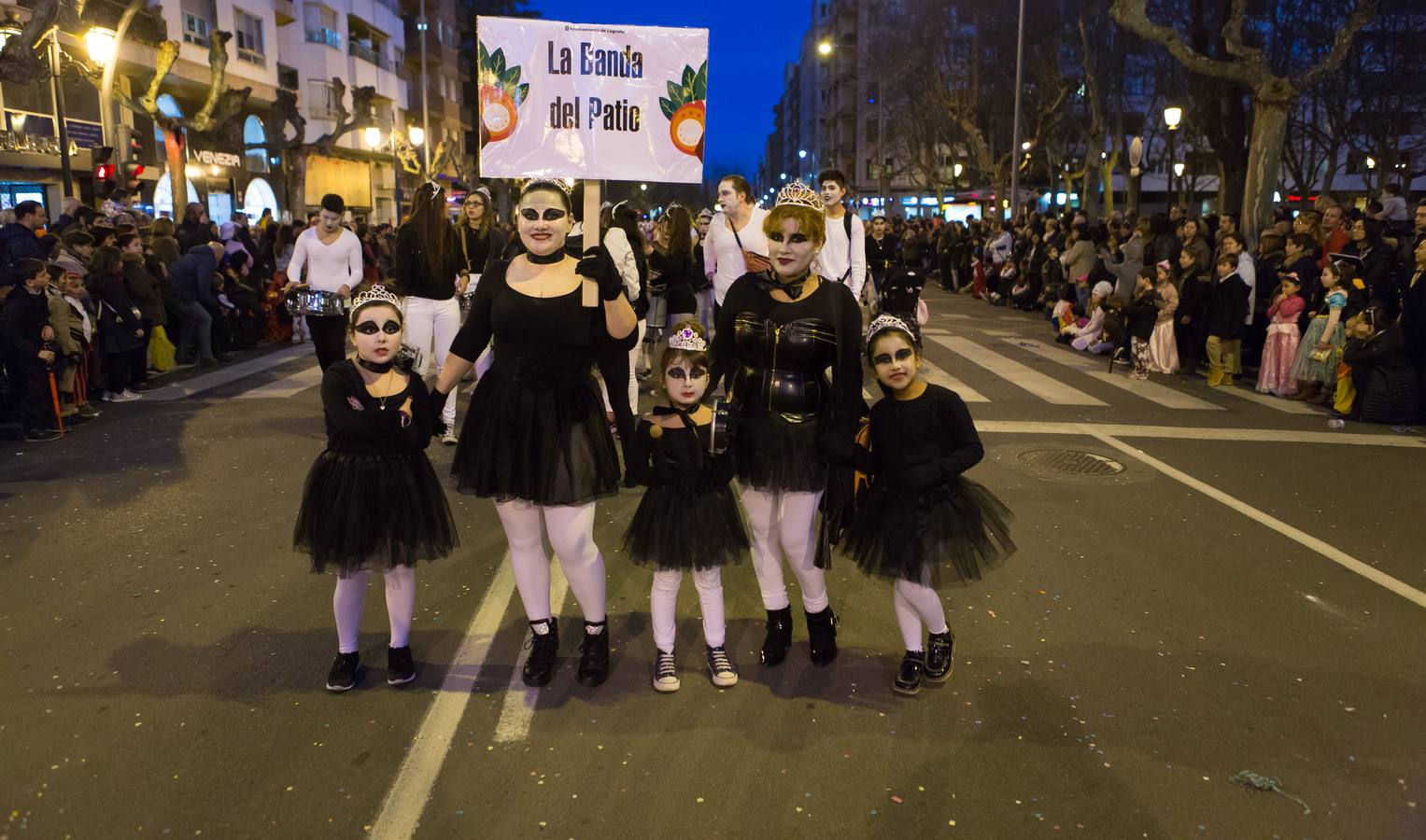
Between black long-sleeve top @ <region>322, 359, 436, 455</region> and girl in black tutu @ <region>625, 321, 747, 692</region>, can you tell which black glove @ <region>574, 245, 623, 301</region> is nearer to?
girl in black tutu @ <region>625, 321, 747, 692</region>

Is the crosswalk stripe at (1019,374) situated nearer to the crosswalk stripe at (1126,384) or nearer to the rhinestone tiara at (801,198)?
the crosswalk stripe at (1126,384)

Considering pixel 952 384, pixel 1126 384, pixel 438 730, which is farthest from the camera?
pixel 1126 384

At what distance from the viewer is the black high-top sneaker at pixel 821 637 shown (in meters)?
4.29

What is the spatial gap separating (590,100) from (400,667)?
239 centimetres

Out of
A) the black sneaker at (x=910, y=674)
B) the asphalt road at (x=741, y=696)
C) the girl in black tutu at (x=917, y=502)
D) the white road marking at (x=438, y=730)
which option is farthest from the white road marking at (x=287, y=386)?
Result: the black sneaker at (x=910, y=674)

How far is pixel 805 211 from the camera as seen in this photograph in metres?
3.93

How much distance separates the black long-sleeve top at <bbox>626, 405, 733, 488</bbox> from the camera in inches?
156

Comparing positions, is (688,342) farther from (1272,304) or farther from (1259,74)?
(1259,74)

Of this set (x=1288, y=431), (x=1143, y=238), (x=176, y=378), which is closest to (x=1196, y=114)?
(x=1143, y=238)

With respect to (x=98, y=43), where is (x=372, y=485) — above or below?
below

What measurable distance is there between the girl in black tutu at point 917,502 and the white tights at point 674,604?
Answer: 57cm

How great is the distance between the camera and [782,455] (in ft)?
12.9

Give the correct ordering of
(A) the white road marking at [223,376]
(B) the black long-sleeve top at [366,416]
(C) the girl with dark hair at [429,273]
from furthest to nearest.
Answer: (A) the white road marking at [223,376], (C) the girl with dark hair at [429,273], (B) the black long-sleeve top at [366,416]

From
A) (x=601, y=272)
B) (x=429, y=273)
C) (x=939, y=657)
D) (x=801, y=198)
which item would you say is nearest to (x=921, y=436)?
(x=939, y=657)
